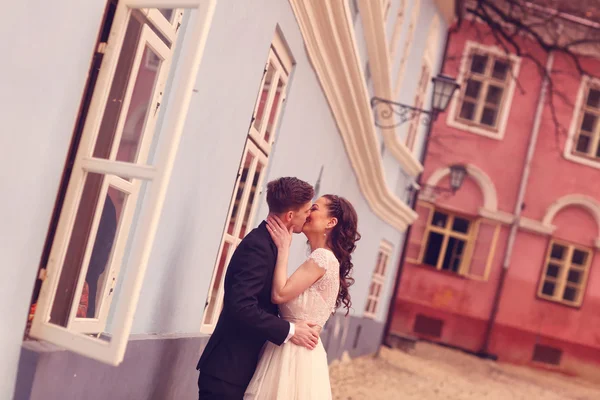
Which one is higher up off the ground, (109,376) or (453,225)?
(453,225)

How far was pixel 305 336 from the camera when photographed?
4.74 m

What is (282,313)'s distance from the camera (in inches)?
194

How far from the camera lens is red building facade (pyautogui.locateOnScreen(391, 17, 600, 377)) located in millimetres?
23984

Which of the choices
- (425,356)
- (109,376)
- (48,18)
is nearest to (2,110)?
(48,18)

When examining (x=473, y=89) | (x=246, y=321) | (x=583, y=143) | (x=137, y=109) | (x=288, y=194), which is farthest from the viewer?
(x=583, y=143)

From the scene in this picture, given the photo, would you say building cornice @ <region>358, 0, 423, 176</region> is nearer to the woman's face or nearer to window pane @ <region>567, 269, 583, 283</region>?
the woman's face

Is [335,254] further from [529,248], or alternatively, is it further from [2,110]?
[529,248]

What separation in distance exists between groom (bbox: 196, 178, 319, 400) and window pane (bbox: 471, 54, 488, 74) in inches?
816

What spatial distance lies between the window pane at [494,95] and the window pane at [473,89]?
10.8 inches

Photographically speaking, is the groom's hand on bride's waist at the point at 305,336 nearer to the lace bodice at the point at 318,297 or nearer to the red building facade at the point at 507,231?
the lace bodice at the point at 318,297

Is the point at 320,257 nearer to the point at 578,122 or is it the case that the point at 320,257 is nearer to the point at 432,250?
the point at 432,250

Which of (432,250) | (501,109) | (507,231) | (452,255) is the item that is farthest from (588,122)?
(432,250)

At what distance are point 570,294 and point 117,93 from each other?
2201 centimetres

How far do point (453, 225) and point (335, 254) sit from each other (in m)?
19.8
